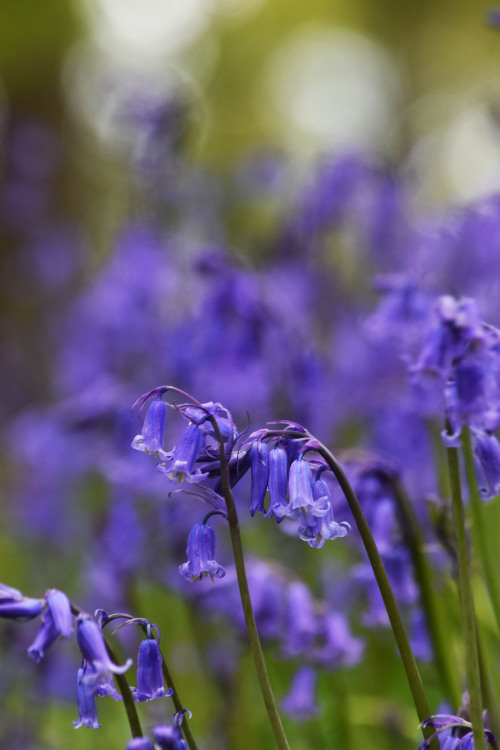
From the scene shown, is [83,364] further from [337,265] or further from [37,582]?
[337,265]

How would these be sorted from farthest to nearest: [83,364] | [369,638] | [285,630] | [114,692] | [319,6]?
[319,6] < [83,364] < [369,638] < [285,630] < [114,692]

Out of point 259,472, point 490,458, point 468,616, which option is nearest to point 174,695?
point 259,472

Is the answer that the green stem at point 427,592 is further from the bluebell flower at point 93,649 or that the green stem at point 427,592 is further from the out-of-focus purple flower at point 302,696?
the bluebell flower at point 93,649

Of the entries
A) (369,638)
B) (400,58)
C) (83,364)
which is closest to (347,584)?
(369,638)

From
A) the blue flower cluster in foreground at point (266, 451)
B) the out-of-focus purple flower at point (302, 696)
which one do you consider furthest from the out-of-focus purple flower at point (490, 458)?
the out-of-focus purple flower at point (302, 696)

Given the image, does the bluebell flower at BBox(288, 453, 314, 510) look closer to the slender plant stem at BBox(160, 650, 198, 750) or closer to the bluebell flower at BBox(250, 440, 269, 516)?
the bluebell flower at BBox(250, 440, 269, 516)

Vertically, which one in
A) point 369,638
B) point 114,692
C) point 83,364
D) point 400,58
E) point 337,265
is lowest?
point 369,638

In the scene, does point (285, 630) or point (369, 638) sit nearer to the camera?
point (285, 630)
